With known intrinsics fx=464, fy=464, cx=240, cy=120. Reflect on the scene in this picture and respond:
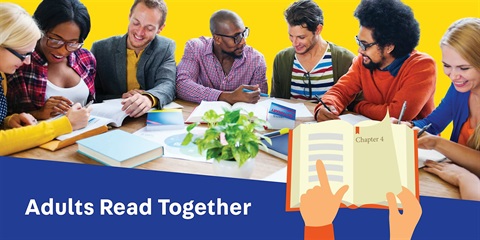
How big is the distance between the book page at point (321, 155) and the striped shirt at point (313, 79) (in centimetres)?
145

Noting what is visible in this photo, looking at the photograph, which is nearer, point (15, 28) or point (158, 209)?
point (158, 209)

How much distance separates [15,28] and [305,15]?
4.84ft

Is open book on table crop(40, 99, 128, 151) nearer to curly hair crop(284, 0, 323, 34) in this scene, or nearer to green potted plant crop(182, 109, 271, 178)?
green potted plant crop(182, 109, 271, 178)

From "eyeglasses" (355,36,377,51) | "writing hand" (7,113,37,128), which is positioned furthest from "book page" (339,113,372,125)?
"writing hand" (7,113,37,128)

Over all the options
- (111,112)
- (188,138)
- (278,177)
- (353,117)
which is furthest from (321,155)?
(111,112)

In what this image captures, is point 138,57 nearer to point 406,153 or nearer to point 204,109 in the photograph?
point 204,109

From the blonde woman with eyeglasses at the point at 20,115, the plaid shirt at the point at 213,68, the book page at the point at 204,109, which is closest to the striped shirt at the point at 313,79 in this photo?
the plaid shirt at the point at 213,68

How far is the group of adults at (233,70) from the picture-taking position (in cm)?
180

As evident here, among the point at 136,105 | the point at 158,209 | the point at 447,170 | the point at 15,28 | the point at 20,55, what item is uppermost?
the point at 15,28

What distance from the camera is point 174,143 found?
1888mm

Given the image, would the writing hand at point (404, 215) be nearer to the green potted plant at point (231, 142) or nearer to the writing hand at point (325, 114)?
the green potted plant at point (231, 142)

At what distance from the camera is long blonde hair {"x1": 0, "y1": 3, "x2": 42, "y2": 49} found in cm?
177

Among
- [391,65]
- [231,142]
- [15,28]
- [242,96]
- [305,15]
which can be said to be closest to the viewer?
[231,142]

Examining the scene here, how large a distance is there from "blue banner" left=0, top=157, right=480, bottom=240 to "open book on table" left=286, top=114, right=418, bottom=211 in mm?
107
